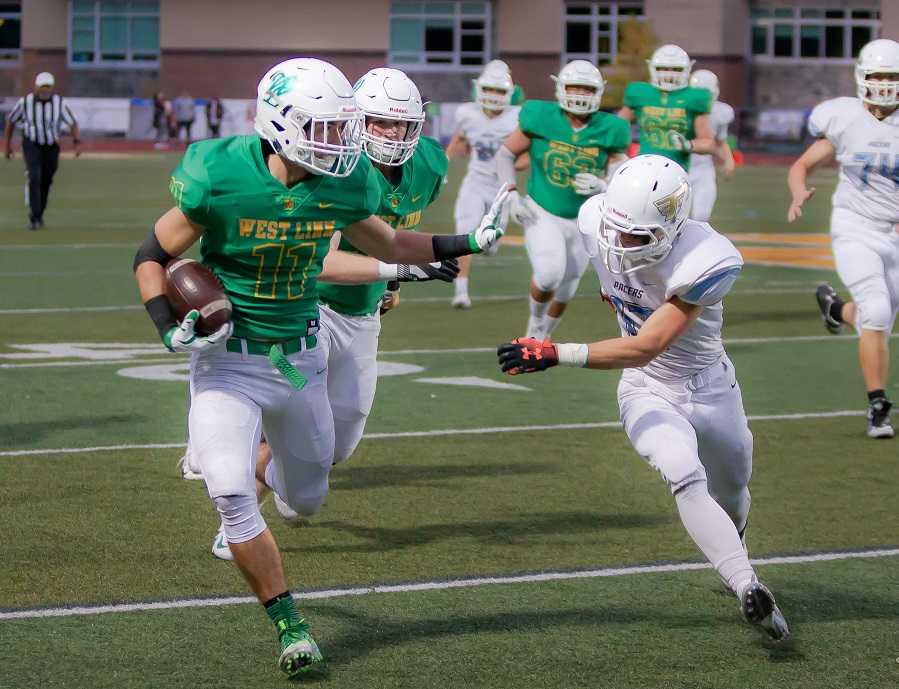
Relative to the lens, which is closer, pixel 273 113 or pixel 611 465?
pixel 273 113

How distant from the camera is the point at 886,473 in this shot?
751 cm

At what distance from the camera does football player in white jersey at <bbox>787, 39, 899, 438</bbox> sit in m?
8.44

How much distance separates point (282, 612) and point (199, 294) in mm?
937

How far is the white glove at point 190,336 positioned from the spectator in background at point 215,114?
41.1 m

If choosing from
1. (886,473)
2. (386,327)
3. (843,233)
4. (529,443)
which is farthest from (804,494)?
(386,327)

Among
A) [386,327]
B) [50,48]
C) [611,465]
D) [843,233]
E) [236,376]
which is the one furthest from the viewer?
[50,48]

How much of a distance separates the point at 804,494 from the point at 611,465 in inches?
37.2

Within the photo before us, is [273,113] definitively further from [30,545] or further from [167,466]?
[167,466]

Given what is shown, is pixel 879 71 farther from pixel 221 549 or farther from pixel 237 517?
pixel 237 517

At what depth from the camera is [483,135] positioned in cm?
1458

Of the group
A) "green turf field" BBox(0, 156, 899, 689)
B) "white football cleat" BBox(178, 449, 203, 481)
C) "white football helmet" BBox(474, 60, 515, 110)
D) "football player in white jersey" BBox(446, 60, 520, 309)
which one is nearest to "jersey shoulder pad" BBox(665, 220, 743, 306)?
"green turf field" BBox(0, 156, 899, 689)

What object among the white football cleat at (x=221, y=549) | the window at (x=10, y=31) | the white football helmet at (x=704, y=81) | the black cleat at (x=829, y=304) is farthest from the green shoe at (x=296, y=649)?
the window at (x=10, y=31)

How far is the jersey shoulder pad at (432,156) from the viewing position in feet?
22.1

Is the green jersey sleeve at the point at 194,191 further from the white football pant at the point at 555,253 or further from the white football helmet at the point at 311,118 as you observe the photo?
the white football pant at the point at 555,253
